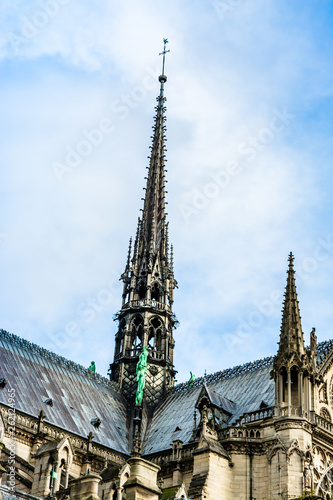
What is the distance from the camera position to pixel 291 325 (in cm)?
4103

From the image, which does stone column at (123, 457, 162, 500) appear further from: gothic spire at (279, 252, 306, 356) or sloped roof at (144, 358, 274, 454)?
sloped roof at (144, 358, 274, 454)

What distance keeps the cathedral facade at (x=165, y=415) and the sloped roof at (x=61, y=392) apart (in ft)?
0.25

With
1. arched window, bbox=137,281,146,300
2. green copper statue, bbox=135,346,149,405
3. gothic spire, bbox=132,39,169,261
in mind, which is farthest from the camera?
gothic spire, bbox=132,39,169,261

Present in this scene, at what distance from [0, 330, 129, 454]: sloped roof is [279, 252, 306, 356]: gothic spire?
10.9 meters

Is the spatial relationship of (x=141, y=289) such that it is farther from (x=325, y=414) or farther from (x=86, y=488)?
(x=86, y=488)

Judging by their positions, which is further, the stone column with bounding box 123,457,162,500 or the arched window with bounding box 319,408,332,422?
the arched window with bounding box 319,408,332,422

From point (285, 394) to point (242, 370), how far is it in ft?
32.5

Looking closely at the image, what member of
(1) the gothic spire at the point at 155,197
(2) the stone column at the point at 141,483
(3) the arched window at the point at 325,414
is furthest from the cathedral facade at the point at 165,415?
(2) the stone column at the point at 141,483

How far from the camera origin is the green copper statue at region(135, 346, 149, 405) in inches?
1977

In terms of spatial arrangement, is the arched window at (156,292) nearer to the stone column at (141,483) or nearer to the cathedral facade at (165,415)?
the cathedral facade at (165,415)

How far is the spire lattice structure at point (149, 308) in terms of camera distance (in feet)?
171

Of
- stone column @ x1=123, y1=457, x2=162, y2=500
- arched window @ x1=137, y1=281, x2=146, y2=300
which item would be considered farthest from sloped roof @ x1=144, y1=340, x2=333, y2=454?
stone column @ x1=123, y1=457, x2=162, y2=500

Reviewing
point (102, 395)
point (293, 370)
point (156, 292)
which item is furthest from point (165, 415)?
point (293, 370)

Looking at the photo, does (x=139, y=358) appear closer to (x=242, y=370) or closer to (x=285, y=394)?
(x=242, y=370)
